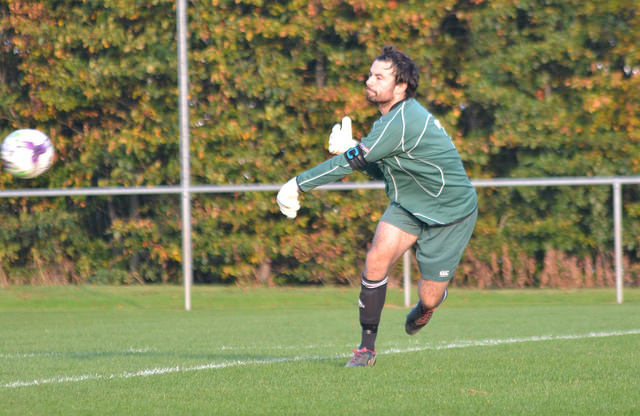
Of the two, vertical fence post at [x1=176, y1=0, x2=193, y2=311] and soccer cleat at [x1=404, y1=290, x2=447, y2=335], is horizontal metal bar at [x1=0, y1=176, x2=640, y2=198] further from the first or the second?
soccer cleat at [x1=404, y1=290, x2=447, y2=335]

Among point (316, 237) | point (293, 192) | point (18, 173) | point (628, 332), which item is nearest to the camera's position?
point (293, 192)

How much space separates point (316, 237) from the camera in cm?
1327

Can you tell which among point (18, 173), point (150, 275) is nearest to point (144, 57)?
point (150, 275)

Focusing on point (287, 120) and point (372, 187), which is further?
point (287, 120)

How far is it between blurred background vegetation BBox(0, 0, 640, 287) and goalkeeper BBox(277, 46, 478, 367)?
7047mm

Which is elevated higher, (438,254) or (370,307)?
(438,254)

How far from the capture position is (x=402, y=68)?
5695 mm

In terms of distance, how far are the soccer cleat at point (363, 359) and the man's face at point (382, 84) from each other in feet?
5.14

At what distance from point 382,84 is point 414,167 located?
1.81 ft

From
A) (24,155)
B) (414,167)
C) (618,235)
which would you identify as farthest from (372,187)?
(414,167)

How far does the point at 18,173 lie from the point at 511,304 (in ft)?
21.8

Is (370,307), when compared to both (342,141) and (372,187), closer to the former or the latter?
(342,141)

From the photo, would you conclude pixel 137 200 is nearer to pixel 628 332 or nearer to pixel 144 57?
pixel 144 57

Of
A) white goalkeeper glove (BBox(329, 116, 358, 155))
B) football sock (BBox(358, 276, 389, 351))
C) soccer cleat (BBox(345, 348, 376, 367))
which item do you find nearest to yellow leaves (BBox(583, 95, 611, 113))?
football sock (BBox(358, 276, 389, 351))
